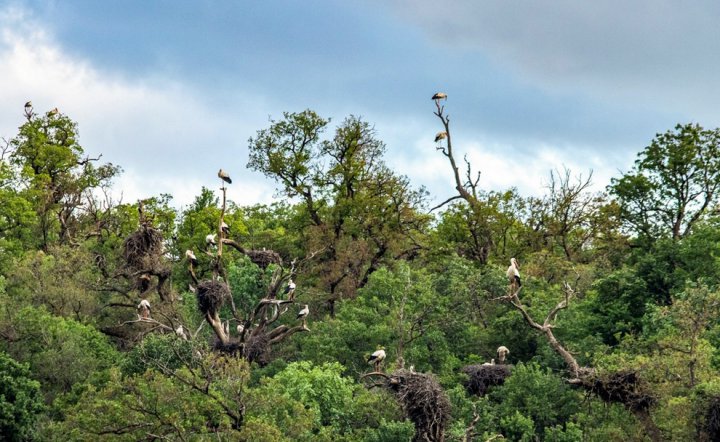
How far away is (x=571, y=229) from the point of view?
51.2 m

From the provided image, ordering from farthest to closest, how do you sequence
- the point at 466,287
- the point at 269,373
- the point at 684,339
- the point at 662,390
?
the point at 466,287 → the point at 269,373 → the point at 684,339 → the point at 662,390

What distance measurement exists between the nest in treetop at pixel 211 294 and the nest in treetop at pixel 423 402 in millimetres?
7215

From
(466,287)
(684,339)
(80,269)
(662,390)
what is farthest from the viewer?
(80,269)

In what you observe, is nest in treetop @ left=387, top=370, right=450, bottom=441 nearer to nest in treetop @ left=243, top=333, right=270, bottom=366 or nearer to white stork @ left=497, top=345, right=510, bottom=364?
white stork @ left=497, top=345, right=510, bottom=364

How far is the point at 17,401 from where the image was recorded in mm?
32469

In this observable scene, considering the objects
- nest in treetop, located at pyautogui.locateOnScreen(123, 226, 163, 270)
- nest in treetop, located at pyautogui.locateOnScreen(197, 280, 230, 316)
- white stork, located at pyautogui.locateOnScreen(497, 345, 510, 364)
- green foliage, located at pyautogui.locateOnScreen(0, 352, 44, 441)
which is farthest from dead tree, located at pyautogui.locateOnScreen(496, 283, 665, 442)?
green foliage, located at pyautogui.locateOnScreen(0, 352, 44, 441)

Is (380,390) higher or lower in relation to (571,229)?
lower

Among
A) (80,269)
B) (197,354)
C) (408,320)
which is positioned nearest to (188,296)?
(80,269)

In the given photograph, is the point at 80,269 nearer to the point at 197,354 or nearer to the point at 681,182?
the point at 197,354

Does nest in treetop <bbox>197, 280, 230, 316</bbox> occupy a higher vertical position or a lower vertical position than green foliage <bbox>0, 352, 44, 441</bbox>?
higher

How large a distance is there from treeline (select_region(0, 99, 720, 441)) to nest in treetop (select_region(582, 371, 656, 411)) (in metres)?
0.05

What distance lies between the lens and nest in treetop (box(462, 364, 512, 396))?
1326 inches

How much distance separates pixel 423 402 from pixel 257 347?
31.3ft

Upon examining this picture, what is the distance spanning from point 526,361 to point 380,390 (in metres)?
8.14
